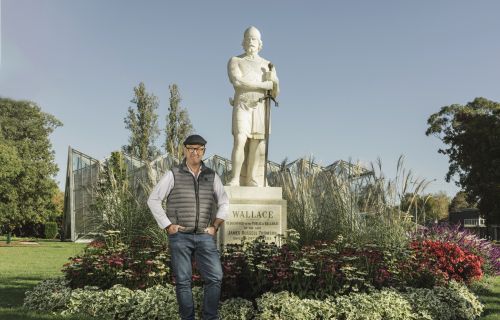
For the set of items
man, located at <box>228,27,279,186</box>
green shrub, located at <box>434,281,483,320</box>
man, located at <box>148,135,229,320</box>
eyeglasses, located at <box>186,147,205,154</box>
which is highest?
man, located at <box>228,27,279,186</box>

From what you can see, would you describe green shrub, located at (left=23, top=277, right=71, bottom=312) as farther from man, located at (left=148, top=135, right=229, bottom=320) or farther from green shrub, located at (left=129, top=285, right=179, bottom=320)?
man, located at (left=148, top=135, right=229, bottom=320)

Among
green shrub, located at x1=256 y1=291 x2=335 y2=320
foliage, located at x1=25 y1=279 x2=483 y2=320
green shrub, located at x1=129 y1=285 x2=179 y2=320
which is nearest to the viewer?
green shrub, located at x1=256 y1=291 x2=335 y2=320

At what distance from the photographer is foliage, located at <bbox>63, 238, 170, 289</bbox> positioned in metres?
7.76

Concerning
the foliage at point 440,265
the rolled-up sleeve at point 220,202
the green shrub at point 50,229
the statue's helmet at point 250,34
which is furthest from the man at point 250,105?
the green shrub at point 50,229

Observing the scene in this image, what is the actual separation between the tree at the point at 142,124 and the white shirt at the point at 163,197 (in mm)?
40642

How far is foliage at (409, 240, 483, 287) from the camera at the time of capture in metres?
8.52

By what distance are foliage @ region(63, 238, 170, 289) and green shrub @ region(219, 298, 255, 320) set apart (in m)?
1.25

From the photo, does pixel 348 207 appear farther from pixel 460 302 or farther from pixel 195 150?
pixel 195 150

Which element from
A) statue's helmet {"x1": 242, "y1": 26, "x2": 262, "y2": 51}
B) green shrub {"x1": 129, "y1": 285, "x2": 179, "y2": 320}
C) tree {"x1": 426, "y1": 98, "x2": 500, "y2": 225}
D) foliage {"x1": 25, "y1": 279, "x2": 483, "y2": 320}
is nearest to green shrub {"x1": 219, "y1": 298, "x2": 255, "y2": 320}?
foliage {"x1": 25, "y1": 279, "x2": 483, "y2": 320}

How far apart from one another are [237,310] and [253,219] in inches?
112

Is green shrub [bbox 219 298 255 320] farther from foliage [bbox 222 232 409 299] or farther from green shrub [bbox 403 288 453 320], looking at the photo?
green shrub [bbox 403 288 453 320]

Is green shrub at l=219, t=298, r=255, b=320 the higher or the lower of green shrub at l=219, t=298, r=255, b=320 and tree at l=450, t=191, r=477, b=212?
the lower

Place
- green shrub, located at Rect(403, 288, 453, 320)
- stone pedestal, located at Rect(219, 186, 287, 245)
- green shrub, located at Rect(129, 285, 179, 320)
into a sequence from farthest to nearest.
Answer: stone pedestal, located at Rect(219, 186, 287, 245) → green shrub, located at Rect(403, 288, 453, 320) → green shrub, located at Rect(129, 285, 179, 320)

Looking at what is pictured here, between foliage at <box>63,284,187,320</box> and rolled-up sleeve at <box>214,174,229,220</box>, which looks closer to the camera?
rolled-up sleeve at <box>214,174,229,220</box>
